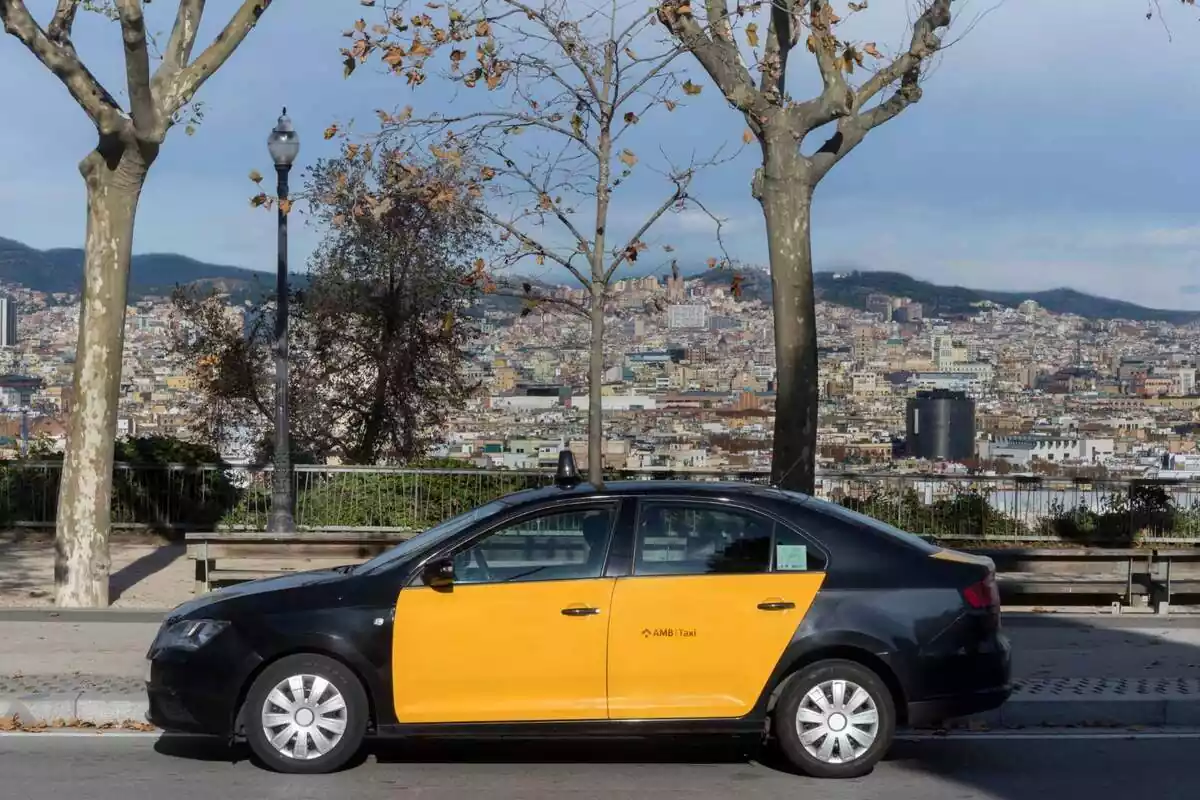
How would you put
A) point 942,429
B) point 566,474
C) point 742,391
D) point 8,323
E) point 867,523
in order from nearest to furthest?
point 867,523 < point 566,474 < point 942,429 < point 742,391 < point 8,323

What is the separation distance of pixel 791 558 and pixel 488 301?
667 inches

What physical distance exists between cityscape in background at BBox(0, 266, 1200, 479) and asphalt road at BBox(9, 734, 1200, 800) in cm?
993

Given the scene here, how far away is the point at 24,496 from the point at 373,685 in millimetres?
14367

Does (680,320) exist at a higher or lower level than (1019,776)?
higher

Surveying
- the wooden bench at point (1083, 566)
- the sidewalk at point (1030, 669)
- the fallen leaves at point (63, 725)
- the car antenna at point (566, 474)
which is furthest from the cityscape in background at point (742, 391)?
the fallen leaves at point (63, 725)

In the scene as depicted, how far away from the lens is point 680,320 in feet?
75.3

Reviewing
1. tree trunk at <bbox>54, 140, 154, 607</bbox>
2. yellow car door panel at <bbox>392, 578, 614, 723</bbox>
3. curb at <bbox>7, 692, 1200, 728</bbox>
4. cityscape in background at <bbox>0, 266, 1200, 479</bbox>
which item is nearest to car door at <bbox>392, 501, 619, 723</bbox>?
yellow car door panel at <bbox>392, 578, 614, 723</bbox>

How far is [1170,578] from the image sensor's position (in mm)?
13781

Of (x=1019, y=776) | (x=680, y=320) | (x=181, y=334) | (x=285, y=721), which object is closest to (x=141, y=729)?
(x=285, y=721)

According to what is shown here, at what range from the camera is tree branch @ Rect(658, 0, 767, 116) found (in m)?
14.2

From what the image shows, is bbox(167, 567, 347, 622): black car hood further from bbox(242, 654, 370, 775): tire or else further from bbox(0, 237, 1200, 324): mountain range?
bbox(0, 237, 1200, 324): mountain range

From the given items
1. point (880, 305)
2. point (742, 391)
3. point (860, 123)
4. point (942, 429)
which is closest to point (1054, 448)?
point (942, 429)

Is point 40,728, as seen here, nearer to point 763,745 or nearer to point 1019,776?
point 763,745

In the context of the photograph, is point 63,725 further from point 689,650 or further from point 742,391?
point 742,391
